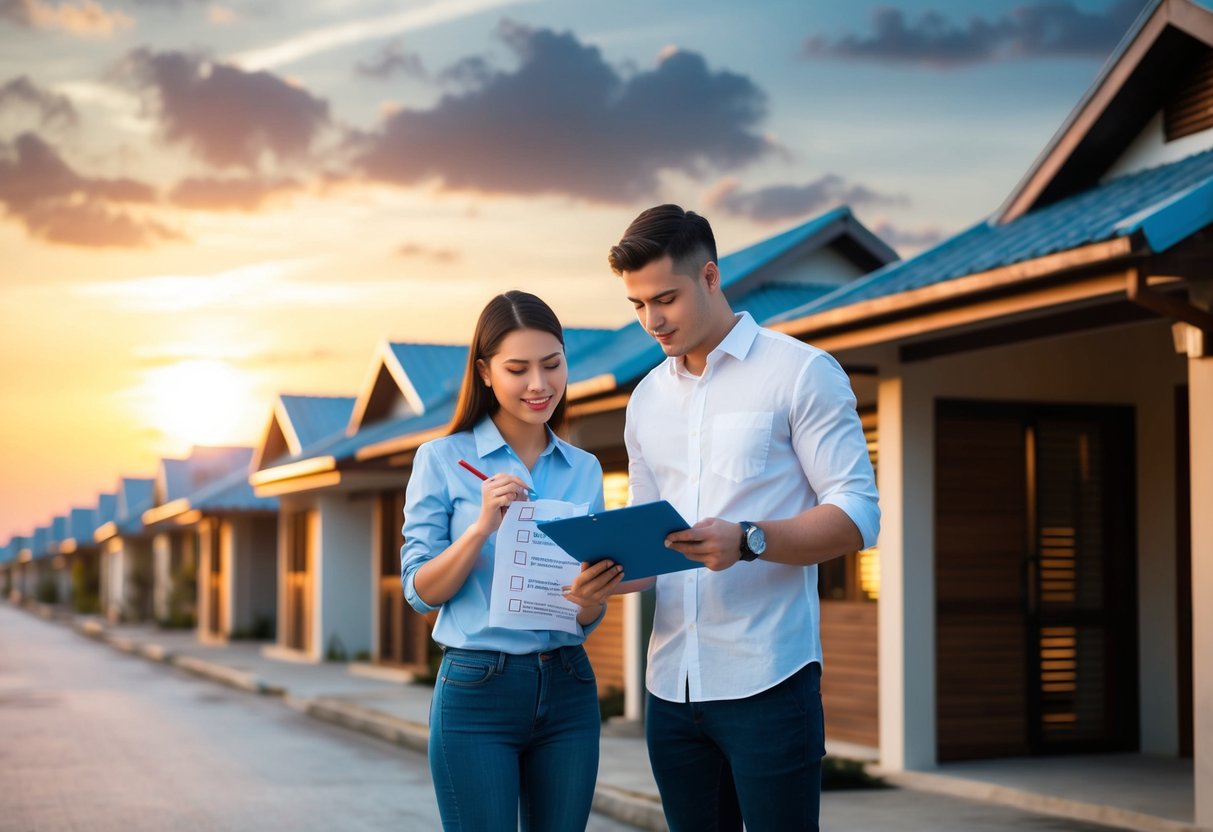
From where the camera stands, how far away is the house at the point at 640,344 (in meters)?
15.0

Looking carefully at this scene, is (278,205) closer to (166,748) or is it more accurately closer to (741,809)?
(166,748)

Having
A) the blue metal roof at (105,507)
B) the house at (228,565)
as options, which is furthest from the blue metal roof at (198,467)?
the blue metal roof at (105,507)

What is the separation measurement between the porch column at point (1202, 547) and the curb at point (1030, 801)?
18.5 inches

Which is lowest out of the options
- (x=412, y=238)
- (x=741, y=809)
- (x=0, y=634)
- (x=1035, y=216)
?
(x=0, y=634)

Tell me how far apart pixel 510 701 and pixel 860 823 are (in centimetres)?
580

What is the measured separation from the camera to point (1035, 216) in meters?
11.2

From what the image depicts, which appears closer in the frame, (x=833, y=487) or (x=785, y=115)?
(x=833, y=487)

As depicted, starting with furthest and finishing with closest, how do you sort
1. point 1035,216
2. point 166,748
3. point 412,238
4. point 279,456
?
point 279,456
point 412,238
point 166,748
point 1035,216

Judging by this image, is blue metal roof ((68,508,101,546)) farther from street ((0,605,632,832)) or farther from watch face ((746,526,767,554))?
watch face ((746,526,767,554))

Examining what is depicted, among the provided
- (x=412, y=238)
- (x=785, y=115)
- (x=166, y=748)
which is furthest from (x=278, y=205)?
(x=166, y=748)

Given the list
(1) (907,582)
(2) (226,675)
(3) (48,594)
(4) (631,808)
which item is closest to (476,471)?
(4) (631,808)

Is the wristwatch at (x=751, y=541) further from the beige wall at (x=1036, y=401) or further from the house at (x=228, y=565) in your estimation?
the house at (x=228, y=565)

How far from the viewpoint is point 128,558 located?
6259cm

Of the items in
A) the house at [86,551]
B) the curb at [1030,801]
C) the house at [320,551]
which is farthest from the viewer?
the house at [86,551]
